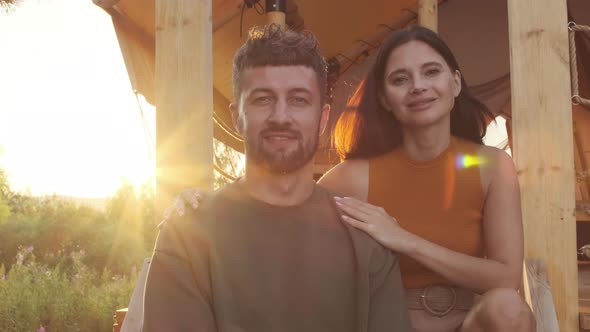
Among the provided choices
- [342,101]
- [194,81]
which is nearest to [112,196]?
[342,101]

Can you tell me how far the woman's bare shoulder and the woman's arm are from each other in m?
0.39

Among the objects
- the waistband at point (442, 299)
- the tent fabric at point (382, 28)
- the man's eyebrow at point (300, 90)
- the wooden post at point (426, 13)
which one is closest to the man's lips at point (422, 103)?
the man's eyebrow at point (300, 90)

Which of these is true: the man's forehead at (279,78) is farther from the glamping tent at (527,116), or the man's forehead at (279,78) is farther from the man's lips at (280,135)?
the glamping tent at (527,116)

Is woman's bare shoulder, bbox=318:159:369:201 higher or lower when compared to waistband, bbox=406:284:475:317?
higher

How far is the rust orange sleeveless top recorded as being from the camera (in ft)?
8.20

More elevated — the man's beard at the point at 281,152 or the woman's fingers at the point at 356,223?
the man's beard at the point at 281,152

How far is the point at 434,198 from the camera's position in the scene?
259 centimetres

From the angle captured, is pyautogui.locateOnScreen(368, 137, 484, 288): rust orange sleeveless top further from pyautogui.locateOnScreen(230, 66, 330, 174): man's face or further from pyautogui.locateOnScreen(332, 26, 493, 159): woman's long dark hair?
pyautogui.locateOnScreen(230, 66, 330, 174): man's face

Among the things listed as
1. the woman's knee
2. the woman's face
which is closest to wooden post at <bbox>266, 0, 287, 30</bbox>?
the woman's face

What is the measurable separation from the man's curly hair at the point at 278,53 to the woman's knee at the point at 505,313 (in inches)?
35.2

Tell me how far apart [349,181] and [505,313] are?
0.88 m

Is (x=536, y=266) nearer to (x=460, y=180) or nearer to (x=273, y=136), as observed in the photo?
(x=460, y=180)

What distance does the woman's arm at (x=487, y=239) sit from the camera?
7.07ft

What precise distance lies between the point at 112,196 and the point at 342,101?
12.9 m
